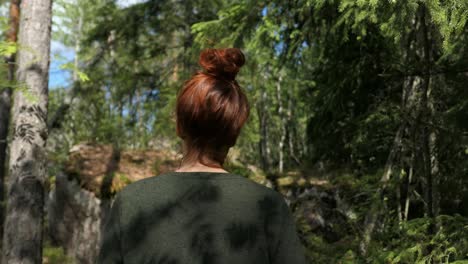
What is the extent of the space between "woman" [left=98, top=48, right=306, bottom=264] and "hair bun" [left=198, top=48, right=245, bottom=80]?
4 centimetres

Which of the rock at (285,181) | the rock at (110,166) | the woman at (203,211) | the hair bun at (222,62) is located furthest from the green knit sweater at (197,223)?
the rock at (285,181)

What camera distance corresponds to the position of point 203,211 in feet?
5.58

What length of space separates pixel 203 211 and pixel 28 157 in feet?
18.3

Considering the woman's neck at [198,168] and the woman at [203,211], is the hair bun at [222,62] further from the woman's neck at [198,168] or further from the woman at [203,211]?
the woman's neck at [198,168]

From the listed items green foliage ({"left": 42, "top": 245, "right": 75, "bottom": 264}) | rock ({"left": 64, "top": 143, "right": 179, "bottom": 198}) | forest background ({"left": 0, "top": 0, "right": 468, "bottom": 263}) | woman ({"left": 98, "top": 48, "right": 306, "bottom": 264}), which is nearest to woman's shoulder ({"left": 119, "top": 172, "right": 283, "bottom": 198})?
woman ({"left": 98, "top": 48, "right": 306, "bottom": 264})

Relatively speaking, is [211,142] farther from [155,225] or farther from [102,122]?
[102,122]

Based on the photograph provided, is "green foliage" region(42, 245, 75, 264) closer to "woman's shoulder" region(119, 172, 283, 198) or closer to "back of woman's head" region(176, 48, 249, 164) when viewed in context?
"woman's shoulder" region(119, 172, 283, 198)

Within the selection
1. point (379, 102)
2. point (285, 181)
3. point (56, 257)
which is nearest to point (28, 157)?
point (379, 102)

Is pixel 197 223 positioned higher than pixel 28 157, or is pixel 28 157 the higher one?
pixel 197 223

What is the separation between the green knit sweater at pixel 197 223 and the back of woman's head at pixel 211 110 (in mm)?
118

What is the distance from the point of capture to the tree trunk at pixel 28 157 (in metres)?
6.46

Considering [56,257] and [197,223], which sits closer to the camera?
[197,223]

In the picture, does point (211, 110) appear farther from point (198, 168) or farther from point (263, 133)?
point (263, 133)

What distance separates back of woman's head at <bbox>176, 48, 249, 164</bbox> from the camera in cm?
170
